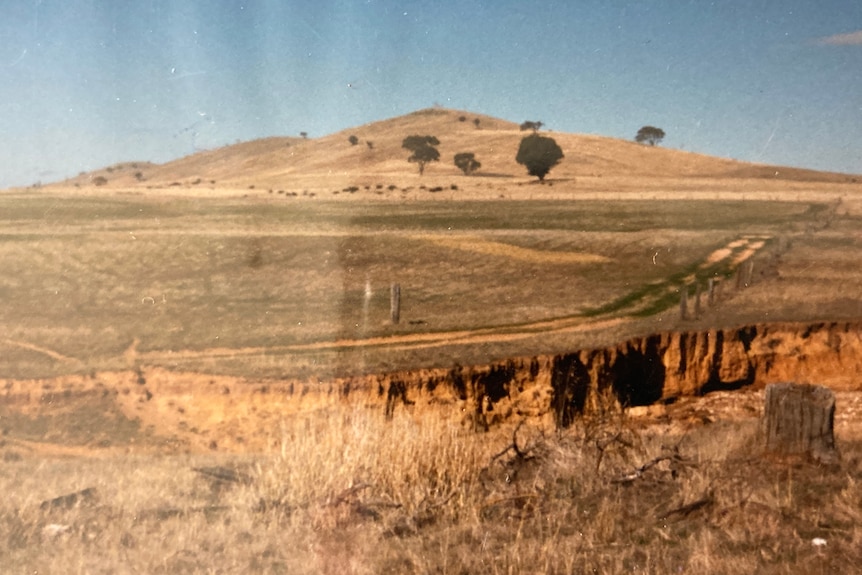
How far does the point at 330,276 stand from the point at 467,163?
172 ft

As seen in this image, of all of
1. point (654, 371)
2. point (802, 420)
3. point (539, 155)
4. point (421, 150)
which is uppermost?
point (421, 150)

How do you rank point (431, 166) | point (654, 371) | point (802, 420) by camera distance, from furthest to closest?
point (431, 166)
point (654, 371)
point (802, 420)

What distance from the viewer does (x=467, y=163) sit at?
269 feet

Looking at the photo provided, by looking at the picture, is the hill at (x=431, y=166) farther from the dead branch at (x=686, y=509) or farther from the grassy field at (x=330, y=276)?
the dead branch at (x=686, y=509)

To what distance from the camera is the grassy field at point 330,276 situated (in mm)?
21672

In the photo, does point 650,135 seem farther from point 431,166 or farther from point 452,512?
point 452,512

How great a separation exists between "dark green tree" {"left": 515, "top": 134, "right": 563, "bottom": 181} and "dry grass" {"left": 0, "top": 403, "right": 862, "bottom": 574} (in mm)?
67041

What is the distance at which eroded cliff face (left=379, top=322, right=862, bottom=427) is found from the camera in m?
17.3

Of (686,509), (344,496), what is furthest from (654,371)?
(344,496)

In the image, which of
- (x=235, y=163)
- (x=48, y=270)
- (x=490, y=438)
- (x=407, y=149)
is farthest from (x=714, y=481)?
(x=235, y=163)

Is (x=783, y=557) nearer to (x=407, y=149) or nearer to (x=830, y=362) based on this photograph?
(x=830, y=362)

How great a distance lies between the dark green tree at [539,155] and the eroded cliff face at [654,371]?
55.3 m

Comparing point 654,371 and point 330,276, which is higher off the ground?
point 330,276

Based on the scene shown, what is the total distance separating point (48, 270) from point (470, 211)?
82.3 feet
